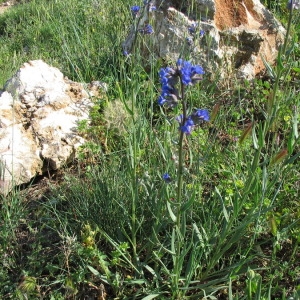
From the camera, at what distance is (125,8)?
3805 mm

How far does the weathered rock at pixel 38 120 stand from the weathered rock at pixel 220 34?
69 cm

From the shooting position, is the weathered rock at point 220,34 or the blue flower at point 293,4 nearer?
the blue flower at point 293,4

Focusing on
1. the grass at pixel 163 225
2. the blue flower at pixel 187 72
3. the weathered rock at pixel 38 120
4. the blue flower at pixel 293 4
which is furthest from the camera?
the weathered rock at pixel 38 120

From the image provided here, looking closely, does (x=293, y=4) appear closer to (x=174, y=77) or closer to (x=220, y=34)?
(x=174, y=77)

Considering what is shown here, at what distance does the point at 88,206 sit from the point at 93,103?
3.88 feet

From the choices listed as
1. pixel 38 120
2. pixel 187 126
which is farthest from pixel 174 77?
pixel 38 120

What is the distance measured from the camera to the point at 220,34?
10.9 feet

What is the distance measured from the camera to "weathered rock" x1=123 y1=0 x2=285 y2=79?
10.6ft

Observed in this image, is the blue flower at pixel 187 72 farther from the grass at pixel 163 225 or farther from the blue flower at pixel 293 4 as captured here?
the blue flower at pixel 293 4

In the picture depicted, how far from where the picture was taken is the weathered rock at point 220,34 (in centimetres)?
322

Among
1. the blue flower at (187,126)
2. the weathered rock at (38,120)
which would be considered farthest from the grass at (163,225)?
the blue flower at (187,126)

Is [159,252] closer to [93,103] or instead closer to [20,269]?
[20,269]

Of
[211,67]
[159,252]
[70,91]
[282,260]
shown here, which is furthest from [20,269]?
[211,67]

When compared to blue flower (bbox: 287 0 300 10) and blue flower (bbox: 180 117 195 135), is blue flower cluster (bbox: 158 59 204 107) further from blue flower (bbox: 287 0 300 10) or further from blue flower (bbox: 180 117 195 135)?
blue flower (bbox: 287 0 300 10)
